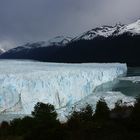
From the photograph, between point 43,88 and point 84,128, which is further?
point 43,88

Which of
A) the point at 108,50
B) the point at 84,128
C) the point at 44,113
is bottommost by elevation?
the point at 44,113

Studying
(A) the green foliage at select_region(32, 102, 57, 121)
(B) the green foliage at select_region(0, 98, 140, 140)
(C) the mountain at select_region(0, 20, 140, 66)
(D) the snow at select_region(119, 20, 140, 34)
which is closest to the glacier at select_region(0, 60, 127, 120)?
(A) the green foliage at select_region(32, 102, 57, 121)

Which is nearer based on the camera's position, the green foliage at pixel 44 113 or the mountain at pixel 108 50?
the green foliage at pixel 44 113

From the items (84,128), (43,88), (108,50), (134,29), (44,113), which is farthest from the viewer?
(134,29)

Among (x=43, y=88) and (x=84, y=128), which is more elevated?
(x=84, y=128)

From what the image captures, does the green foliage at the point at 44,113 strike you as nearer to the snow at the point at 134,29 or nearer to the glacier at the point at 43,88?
the glacier at the point at 43,88

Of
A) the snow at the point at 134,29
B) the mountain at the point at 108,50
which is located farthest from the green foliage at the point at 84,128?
the snow at the point at 134,29

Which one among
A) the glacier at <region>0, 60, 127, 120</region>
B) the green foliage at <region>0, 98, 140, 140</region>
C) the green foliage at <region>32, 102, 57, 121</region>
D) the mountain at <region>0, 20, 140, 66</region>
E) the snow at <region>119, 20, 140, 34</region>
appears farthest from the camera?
the snow at <region>119, 20, 140, 34</region>

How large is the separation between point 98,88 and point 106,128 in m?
17.3

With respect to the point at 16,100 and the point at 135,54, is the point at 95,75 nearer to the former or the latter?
the point at 16,100

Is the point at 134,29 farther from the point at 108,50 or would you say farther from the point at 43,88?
the point at 43,88

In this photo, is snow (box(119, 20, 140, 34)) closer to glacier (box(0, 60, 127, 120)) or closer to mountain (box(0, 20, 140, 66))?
mountain (box(0, 20, 140, 66))

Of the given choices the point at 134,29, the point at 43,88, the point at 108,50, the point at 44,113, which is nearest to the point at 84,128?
the point at 44,113

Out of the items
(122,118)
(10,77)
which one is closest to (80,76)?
(10,77)
